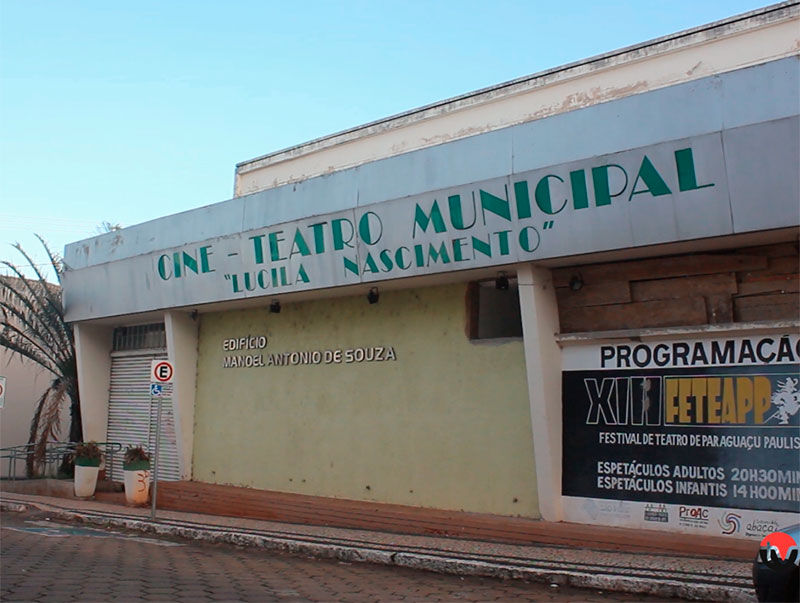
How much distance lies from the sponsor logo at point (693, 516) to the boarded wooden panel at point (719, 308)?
223cm

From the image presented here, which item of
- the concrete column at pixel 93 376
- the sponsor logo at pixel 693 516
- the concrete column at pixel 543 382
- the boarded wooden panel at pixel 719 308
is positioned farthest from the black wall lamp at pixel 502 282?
the concrete column at pixel 93 376

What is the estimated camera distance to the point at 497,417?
12156 mm

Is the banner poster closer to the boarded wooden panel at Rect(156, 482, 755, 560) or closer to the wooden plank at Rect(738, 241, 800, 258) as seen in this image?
the boarded wooden panel at Rect(156, 482, 755, 560)

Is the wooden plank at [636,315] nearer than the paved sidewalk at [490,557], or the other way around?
the paved sidewalk at [490,557]

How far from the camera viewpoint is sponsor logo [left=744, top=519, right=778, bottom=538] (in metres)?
9.40

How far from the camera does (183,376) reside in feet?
57.1

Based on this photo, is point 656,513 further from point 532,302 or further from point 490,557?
point 532,302

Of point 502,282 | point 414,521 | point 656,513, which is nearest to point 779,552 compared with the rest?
point 656,513

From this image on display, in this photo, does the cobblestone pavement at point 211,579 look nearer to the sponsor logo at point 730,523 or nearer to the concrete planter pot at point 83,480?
the sponsor logo at point 730,523

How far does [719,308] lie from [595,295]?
1691mm

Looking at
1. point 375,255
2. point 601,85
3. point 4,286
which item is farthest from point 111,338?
point 601,85

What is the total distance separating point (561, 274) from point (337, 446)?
5.09 metres

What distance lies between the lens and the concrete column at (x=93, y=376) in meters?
20.1

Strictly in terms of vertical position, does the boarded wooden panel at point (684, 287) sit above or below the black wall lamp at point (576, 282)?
below
